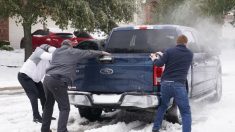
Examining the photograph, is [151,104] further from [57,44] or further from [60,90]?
[57,44]

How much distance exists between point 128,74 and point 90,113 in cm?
172

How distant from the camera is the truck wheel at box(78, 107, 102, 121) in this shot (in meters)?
9.58

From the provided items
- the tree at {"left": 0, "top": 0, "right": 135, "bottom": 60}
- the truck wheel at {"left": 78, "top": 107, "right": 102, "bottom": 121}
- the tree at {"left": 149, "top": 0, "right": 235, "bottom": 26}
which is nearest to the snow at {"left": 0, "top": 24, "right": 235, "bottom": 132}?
→ the truck wheel at {"left": 78, "top": 107, "right": 102, "bottom": 121}

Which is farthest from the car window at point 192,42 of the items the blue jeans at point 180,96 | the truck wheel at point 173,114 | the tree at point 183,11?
the tree at point 183,11

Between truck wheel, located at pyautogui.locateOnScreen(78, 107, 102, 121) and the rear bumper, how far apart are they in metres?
0.83

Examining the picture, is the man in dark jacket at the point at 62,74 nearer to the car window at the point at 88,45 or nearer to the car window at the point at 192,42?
the car window at the point at 88,45

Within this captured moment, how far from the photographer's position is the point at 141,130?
8359 millimetres

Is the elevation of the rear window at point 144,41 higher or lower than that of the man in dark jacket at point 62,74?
higher

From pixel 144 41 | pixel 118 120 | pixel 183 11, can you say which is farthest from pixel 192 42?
pixel 183 11

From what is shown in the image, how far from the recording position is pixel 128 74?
27.4ft

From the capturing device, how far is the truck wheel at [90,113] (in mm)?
9578

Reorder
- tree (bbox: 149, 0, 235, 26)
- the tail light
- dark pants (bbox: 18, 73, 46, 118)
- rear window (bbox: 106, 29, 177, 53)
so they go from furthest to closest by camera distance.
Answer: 1. tree (bbox: 149, 0, 235, 26)
2. rear window (bbox: 106, 29, 177, 53)
3. dark pants (bbox: 18, 73, 46, 118)
4. the tail light

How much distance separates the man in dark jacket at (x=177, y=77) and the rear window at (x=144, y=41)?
59.5 inches

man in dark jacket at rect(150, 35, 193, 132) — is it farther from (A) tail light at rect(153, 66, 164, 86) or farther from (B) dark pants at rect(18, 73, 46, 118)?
(B) dark pants at rect(18, 73, 46, 118)
